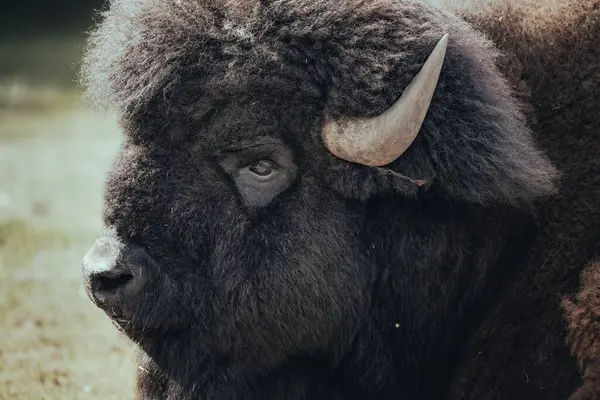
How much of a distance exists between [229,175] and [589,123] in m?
1.43

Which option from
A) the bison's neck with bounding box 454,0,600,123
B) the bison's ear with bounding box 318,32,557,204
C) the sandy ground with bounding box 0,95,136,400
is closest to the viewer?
the bison's ear with bounding box 318,32,557,204

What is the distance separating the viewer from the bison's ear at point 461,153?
359 cm

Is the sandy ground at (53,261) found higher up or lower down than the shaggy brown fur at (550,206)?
lower down

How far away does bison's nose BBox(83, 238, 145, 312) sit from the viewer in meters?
3.52

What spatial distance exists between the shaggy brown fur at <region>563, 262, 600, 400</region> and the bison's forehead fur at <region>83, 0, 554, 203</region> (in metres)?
0.40

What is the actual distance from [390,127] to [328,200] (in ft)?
1.34

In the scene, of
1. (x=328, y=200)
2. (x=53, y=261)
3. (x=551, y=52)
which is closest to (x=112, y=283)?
(x=328, y=200)

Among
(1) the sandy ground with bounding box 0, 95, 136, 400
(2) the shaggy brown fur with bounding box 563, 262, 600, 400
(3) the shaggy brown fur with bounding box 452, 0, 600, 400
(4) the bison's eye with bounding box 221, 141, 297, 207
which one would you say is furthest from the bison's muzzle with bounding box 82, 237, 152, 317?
(2) the shaggy brown fur with bounding box 563, 262, 600, 400

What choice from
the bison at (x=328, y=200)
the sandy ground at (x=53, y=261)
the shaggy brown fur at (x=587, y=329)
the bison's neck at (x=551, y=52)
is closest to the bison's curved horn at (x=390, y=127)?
the bison at (x=328, y=200)

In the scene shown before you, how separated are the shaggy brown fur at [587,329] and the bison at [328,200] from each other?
6cm

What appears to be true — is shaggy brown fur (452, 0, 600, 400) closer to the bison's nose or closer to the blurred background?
the bison's nose

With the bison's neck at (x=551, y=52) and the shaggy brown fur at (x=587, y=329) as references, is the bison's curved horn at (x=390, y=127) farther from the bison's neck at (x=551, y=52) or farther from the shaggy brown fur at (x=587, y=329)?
the shaggy brown fur at (x=587, y=329)

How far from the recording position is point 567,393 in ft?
11.4

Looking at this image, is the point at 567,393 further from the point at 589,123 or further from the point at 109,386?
the point at 109,386
